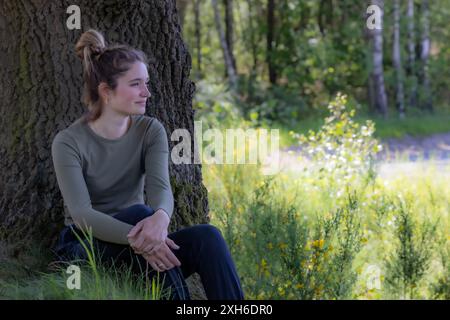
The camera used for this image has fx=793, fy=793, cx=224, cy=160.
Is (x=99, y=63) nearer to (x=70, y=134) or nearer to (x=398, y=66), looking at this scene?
(x=70, y=134)

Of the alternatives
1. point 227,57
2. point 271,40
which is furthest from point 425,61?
point 227,57

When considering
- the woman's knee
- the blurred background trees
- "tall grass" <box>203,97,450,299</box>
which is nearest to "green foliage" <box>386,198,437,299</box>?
"tall grass" <box>203,97,450,299</box>

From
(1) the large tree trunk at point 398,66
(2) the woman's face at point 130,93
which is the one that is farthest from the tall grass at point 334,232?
(1) the large tree trunk at point 398,66

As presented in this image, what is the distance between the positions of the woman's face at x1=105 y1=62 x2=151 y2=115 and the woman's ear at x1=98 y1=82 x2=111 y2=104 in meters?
0.02

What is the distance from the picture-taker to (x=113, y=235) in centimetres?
350

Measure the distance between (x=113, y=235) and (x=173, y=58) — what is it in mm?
1409

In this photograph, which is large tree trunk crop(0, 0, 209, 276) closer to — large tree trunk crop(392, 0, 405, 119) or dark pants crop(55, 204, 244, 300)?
dark pants crop(55, 204, 244, 300)

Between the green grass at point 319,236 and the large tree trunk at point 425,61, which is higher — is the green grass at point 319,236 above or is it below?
below

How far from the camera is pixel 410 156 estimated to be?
12.1m

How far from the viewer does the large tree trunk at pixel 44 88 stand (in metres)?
4.29

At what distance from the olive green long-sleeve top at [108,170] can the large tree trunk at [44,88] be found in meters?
0.64

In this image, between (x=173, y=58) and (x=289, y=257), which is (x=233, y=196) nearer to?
(x=289, y=257)

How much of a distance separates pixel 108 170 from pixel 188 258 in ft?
1.86

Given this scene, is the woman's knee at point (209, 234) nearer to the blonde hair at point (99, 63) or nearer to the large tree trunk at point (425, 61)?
the blonde hair at point (99, 63)
